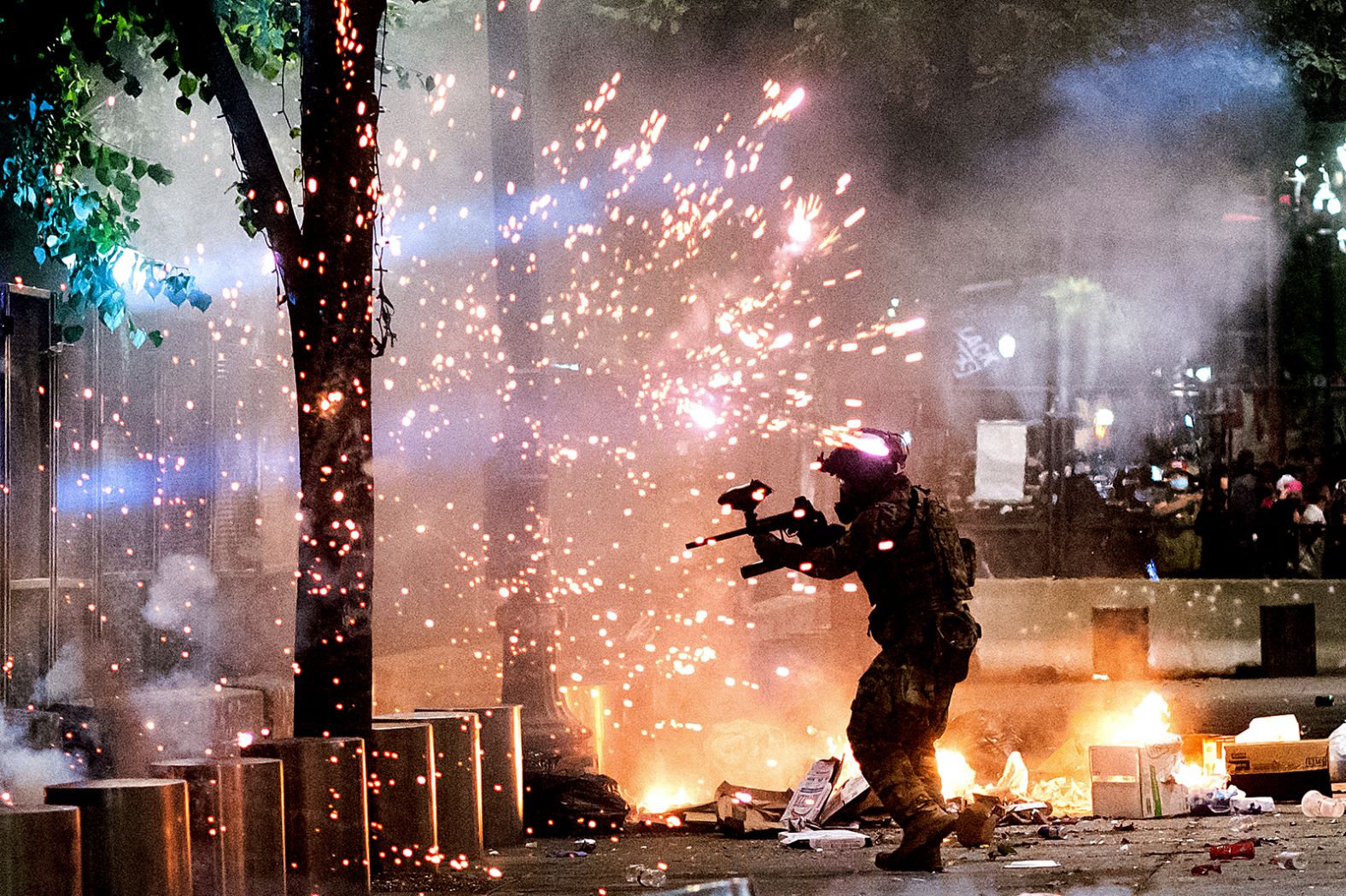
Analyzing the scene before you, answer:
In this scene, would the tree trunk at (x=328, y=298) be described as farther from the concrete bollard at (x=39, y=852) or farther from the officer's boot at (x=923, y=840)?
the officer's boot at (x=923, y=840)

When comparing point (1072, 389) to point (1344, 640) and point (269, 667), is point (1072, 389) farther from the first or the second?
point (269, 667)

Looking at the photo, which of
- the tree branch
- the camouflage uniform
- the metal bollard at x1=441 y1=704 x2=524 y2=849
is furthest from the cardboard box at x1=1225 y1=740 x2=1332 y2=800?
the tree branch

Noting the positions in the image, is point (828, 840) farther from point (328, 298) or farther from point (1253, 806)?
point (328, 298)

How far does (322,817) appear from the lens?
6711 millimetres

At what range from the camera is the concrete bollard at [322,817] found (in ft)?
21.8

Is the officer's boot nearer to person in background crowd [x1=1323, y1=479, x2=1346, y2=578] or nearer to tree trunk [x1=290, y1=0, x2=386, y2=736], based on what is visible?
tree trunk [x1=290, y1=0, x2=386, y2=736]

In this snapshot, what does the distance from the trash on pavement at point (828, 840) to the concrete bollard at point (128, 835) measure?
3.58 meters

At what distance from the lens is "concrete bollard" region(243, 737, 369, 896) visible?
6.63 m

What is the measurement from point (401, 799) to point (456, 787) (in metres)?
0.47

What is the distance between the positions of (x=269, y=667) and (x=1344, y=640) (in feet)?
31.1

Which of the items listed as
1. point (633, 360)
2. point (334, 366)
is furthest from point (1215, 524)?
point (334, 366)

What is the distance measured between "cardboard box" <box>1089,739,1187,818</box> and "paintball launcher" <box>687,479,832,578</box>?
2.54m

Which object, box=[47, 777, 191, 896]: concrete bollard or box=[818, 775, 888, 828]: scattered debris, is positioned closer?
box=[47, 777, 191, 896]: concrete bollard

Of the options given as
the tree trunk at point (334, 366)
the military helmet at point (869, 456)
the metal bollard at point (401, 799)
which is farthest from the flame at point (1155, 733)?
the tree trunk at point (334, 366)
